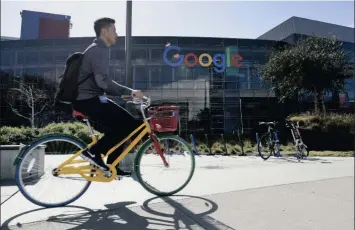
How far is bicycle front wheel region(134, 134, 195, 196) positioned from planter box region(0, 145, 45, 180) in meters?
1.07

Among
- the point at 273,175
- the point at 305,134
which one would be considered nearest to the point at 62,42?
the point at 305,134

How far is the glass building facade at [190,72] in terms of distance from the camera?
3188cm

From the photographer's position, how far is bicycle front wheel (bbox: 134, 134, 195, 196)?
12.0 feet

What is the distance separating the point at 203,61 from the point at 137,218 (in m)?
31.1

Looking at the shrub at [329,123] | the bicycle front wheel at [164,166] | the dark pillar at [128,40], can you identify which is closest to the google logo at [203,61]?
the shrub at [329,123]

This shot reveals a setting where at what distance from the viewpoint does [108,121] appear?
3.34 meters

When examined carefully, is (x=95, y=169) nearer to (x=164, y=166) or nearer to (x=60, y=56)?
(x=164, y=166)

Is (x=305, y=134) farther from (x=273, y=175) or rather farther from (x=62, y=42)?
(x=62, y=42)

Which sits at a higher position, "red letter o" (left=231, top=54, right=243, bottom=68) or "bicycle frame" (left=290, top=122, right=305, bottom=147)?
"red letter o" (left=231, top=54, right=243, bottom=68)

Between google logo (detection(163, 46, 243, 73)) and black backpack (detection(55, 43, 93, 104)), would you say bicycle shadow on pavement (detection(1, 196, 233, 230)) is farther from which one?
google logo (detection(163, 46, 243, 73))

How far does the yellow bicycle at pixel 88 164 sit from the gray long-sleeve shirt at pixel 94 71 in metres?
0.29

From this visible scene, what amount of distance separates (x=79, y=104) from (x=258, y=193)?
96.9 inches

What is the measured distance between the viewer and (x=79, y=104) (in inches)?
128

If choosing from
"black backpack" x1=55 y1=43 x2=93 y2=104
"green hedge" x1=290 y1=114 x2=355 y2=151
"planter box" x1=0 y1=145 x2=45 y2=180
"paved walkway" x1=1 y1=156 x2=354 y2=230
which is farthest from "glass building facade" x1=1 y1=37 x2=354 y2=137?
→ "black backpack" x1=55 y1=43 x2=93 y2=104
